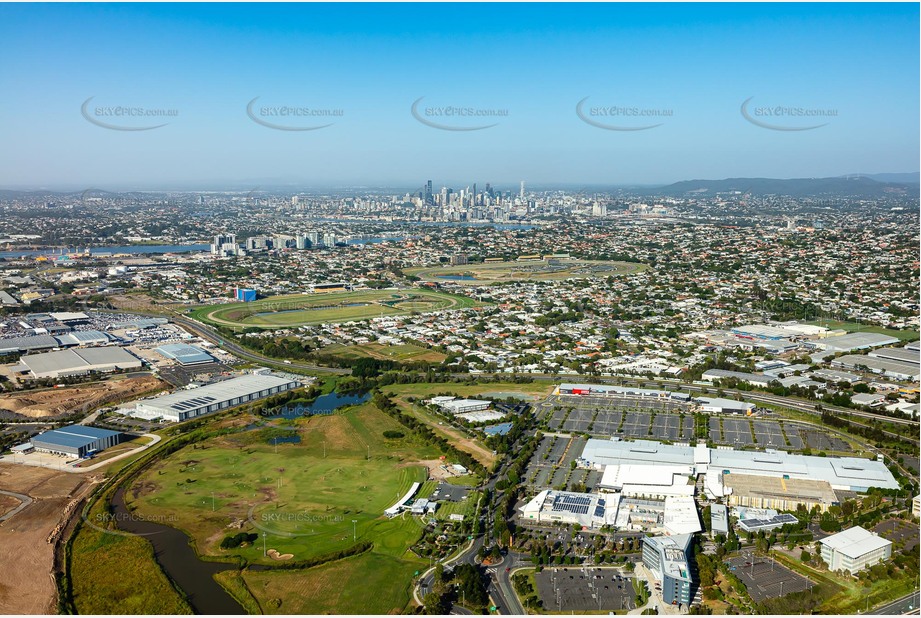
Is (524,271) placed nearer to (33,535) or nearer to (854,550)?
(854,550)

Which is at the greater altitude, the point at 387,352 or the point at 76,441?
the point at 76,441

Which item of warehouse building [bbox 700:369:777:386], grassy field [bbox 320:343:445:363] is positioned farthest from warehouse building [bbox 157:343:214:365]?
warehouse building [bbox 700:369:777:386]

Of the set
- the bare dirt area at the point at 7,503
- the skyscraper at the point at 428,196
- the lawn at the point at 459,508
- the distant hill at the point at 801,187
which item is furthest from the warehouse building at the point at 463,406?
the distant hill at the point at 801,187

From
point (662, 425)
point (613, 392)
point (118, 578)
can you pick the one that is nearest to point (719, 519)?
point (662, 425)

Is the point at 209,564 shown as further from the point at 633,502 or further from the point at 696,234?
the point at 696,234

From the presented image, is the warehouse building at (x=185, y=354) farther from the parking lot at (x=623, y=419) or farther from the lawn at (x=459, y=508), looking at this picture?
the lawn at (x=459, y=508)

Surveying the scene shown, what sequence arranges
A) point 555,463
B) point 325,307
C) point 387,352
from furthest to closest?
point 325,307 → point 387,352 → point 555,463
